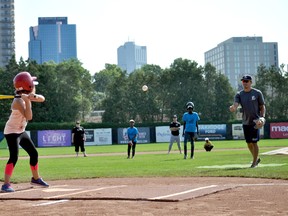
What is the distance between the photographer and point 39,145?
5978 centimetres

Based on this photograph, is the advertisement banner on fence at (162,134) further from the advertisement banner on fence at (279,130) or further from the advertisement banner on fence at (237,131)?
the advertisement banner on fence at (279,130)

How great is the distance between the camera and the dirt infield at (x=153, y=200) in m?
7.89

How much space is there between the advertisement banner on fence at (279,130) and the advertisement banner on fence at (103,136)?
15.3 meters

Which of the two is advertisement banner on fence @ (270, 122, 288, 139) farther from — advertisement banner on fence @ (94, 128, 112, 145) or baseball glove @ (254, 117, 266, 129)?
baseball glove @ (254, 117, 266, 129)

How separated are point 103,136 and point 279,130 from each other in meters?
16.7

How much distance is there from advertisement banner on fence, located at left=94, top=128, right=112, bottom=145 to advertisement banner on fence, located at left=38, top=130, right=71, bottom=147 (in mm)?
2779

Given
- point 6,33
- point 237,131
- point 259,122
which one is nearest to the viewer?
point 259,122

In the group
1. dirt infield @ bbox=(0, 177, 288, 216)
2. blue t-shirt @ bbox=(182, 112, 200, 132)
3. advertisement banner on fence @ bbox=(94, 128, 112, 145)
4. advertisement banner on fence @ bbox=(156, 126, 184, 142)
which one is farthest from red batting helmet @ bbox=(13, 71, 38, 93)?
advertisement banner on fence @ bbox=(156, 126, 184, 142)

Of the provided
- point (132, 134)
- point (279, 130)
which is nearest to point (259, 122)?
point (132, 134)

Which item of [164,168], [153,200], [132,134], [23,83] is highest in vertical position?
[23,83]

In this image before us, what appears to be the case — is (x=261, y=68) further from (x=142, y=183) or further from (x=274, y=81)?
(x=142, y=183)

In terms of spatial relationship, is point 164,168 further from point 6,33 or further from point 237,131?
point 6,33

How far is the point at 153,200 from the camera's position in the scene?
8727 millimetres

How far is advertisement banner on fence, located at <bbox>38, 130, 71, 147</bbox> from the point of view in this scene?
2372 inches
